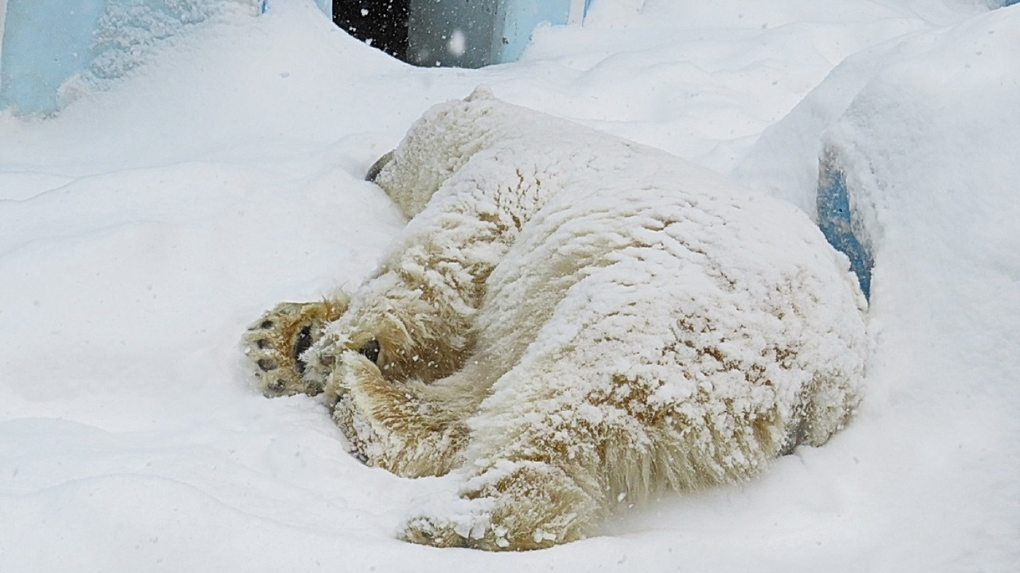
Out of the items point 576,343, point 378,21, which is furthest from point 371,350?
point 378,21

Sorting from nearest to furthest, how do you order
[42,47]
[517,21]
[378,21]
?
1. [42,47]
2. [517,21]
3. [378,21]

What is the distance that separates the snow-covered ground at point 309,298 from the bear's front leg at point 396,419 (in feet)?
0.22

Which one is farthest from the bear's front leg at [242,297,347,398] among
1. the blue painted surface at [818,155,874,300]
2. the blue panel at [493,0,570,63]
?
the blue panel at [493,0,570,63]

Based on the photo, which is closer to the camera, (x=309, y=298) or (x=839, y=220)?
(x=839, y=220)

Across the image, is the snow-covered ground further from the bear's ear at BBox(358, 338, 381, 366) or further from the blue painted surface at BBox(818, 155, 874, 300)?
the bear's ear at BBox(358, 338, 381, 366)

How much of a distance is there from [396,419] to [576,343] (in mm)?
541

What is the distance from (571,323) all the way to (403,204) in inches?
62.8

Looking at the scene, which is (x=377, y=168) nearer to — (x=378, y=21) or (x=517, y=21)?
(x=517, y=21)

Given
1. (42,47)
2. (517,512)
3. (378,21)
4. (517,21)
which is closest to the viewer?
(517,512)

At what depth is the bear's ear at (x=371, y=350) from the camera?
8.44 feet

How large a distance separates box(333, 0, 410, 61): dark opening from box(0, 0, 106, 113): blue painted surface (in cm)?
250

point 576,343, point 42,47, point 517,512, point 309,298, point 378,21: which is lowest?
point 378,21

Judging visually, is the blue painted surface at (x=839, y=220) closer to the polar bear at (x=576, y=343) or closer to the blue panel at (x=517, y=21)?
the polar bear at (x=576, y=343)

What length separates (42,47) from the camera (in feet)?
14.1
